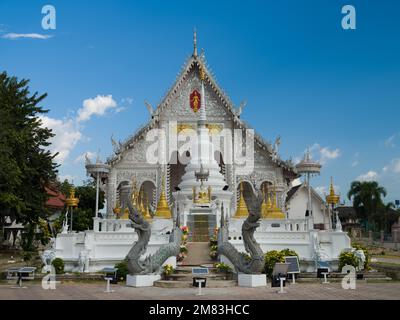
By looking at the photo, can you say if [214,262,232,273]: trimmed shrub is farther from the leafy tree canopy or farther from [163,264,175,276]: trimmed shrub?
the leafy tree canopy

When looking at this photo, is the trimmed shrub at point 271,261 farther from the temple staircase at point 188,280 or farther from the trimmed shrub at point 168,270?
the trimmed shrub at point 168,270

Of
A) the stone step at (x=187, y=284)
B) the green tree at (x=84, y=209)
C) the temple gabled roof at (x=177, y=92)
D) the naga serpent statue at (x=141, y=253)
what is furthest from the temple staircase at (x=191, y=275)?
the green tree at (x=84, y=209)

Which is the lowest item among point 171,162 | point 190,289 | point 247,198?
point 190,289

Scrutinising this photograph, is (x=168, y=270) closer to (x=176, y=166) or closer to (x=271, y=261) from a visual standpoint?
(x=271, y=261)

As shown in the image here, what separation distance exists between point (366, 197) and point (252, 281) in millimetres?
37868

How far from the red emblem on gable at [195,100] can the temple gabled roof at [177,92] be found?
906 mm

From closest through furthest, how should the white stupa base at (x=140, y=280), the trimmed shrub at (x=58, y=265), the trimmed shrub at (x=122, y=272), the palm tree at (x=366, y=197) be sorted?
the white stupa base at (x=140, y=280), the trimmed shrub at (x=122, y=272), the trimmed shrub at (x=58, y=265), the palm tree at (x=366, y=197)

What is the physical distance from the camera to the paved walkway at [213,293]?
949cm

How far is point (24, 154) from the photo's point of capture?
21188mm
